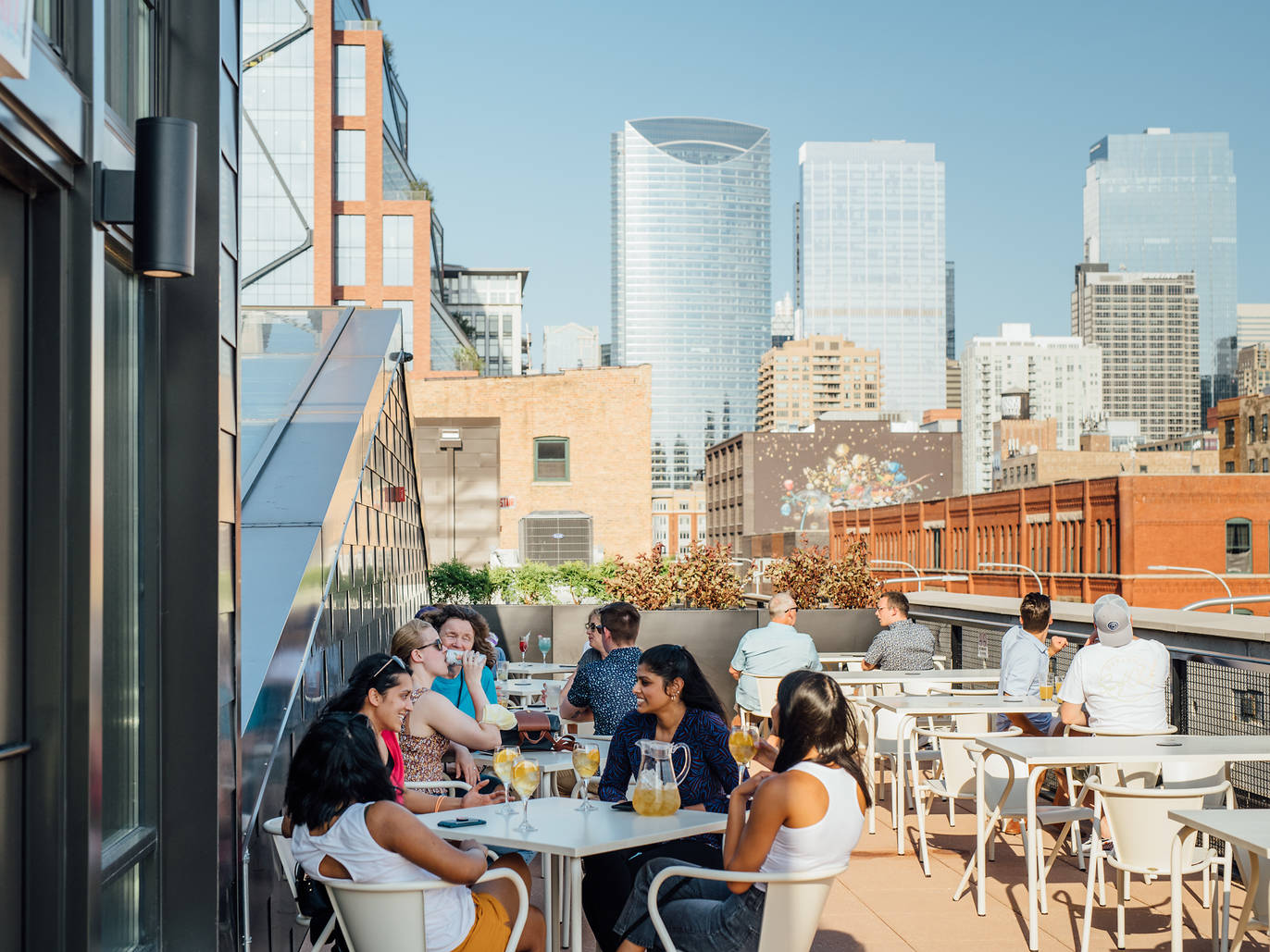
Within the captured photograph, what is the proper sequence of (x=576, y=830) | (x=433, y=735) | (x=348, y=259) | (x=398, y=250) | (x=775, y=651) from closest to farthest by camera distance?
(x=576, y=830) < (x=433, y=735) < (x=775, y=651) < (x=348, y=259) < (x=398, y=250)

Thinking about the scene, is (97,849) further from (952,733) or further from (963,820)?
(963,820)

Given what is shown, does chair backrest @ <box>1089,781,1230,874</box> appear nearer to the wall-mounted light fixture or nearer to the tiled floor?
the tiled floor

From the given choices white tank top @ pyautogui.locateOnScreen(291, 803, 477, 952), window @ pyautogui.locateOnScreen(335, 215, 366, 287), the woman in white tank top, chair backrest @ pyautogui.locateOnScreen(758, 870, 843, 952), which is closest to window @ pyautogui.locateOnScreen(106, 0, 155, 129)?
white tank top @ pyautogui.locateOnScreen(291, 803, 477, 952)

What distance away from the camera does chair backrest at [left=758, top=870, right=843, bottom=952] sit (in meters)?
3.88

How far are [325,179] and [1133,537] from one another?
38.8 m

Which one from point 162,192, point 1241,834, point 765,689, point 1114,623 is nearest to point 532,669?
point 765,689

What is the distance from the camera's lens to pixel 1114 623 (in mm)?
6930

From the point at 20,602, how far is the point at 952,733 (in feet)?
18.9

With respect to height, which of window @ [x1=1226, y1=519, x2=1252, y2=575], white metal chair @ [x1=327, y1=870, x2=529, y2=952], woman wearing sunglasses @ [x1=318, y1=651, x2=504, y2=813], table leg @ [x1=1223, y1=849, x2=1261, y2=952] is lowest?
window @ [x1=1226, y1=519, x2=1252, y2=575]

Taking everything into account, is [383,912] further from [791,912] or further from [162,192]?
[162,192]

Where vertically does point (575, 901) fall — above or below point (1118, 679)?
below

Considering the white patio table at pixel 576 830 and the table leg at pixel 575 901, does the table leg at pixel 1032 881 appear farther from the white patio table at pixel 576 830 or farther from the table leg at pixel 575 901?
the table leg at pixel 575 901

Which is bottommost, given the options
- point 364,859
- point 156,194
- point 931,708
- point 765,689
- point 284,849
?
point 765,689

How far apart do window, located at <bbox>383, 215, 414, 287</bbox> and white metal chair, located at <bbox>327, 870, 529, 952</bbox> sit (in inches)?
1566
